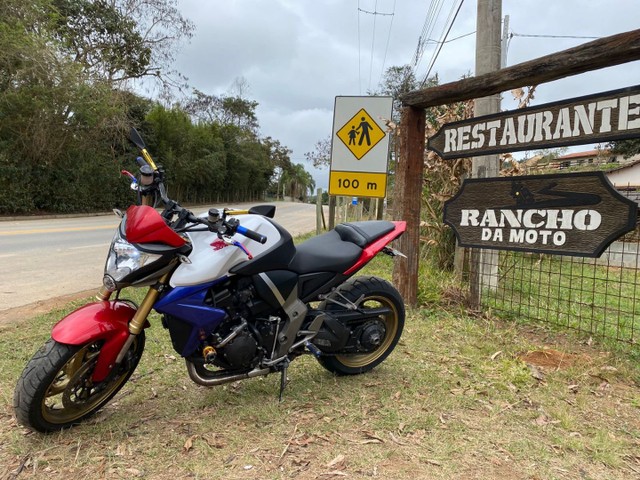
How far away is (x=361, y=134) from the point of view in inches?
238

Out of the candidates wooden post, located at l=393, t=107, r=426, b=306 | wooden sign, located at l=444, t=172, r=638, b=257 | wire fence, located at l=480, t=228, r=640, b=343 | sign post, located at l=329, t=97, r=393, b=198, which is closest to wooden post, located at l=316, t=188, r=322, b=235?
sign post, located at l=329, t=97, r=393, b=198

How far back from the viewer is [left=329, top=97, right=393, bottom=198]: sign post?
5973mm

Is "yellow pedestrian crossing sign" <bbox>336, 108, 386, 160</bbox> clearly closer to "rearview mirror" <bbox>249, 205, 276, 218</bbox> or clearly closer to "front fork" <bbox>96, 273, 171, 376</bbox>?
"rearview mirror" <bbox>249, 205, 276, 218</bbox>

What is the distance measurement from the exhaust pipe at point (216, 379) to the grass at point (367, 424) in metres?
0.26

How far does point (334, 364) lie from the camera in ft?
10.8

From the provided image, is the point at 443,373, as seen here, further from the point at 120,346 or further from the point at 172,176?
the point at 172,176

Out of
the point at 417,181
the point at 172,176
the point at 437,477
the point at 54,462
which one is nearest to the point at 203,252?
the point at 54,462

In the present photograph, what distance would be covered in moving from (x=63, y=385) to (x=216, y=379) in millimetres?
792

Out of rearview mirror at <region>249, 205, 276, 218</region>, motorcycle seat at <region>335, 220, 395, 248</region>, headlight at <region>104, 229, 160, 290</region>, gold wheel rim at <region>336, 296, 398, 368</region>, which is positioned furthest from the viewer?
gold wheel rim at <region>336, 296, 398, 368</region>

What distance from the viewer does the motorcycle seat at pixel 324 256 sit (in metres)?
2.84

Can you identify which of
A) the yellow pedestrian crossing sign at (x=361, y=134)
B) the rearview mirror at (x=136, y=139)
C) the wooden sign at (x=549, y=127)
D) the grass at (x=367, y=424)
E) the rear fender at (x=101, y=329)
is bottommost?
the grass at (x=367, y=424)

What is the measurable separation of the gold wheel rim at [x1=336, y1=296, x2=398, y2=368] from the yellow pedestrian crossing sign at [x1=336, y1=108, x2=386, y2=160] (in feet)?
10.0

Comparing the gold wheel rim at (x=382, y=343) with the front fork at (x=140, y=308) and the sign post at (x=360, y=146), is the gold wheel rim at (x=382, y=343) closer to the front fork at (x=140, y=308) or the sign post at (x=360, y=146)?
the front fork at (x=140, y=308)

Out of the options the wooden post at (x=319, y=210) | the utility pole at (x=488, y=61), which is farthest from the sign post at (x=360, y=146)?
the wooden post at (x=319, y=210)
